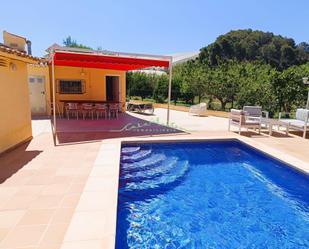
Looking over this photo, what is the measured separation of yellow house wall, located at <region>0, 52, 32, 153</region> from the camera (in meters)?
6.82

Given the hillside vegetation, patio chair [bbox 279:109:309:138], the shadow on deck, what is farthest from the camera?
the hillside vegetation

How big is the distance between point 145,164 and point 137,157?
57 centimetres

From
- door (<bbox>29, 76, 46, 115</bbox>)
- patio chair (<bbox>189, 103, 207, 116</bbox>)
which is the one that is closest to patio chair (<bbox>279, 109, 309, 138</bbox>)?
patio chair (<bbox>189, 103, 207, 116</bbox>)

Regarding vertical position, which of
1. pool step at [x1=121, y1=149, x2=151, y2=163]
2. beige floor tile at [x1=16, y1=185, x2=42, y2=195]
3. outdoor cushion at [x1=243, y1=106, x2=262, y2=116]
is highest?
outdoor cushion at [x1=243, y1=106, x2=262, y2=116]

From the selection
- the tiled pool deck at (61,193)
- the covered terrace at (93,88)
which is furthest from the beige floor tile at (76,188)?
the covered terrace at (93,88)

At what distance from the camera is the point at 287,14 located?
1825 centimetres

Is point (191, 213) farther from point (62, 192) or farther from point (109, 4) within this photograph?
point (109, 4)

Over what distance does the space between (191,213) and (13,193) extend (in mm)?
3258

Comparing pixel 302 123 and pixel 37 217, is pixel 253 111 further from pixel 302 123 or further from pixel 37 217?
pixel 37 217

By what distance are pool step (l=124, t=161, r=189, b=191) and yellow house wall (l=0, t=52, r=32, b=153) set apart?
12.6 ft

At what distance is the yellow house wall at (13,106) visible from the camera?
6.82 meters

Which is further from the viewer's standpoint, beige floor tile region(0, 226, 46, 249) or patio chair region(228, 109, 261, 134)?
patio chair region(228, 109, 261, 134)

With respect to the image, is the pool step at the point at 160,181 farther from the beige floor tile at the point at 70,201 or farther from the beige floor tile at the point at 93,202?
the beige floor tile at the point at 70,201

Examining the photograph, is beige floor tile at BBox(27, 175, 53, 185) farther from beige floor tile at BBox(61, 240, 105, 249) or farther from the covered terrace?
the covered terrace
